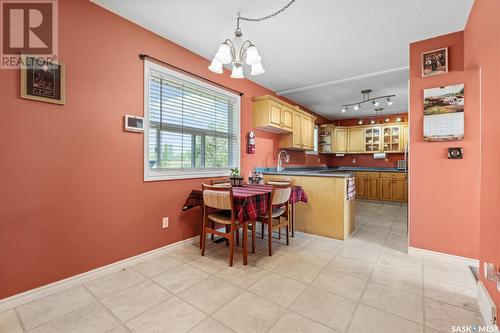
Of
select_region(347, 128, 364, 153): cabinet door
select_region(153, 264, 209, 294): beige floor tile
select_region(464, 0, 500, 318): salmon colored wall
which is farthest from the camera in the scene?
select_region(347, 128, 364, 153): cabinet door

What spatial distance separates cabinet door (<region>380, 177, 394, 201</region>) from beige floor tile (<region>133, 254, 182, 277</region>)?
5652mm

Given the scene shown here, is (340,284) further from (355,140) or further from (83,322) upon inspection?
(355,140)

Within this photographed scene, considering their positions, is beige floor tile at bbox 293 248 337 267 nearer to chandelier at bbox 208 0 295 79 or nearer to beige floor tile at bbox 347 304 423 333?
A: beige floor tile at bbox 347 304 423 333

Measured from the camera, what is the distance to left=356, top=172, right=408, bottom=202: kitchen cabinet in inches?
223

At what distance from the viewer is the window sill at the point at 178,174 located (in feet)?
8.08

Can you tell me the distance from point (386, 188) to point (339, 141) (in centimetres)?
189

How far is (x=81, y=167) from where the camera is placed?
1.96 m

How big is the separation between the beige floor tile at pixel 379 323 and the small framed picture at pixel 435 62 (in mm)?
2509

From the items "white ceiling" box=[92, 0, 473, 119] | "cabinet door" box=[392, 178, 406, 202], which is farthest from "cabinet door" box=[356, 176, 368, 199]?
"white ceiling" box=[92, 0, 473, 119]

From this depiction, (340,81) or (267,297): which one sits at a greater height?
(340,81)

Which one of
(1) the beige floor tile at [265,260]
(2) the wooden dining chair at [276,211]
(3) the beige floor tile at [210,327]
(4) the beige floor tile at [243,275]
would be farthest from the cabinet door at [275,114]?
(3) the beige floor tile at [210,327]

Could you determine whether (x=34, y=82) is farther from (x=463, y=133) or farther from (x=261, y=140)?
(x=463, y=133)

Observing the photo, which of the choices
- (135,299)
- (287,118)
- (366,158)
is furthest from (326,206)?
(366,158)

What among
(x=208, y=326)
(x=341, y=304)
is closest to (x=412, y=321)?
(x=341, y=304)
